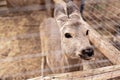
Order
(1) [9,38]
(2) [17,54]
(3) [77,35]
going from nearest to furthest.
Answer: (3) [77,35] → (2) [17,54] → (1) [9,38]

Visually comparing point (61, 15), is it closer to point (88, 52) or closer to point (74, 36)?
point (74, 36)

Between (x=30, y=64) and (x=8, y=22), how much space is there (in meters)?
1.37

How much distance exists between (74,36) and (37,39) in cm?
168

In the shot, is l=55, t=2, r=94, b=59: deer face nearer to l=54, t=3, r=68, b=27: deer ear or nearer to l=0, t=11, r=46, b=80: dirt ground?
l=54, t=3, r=68, b=27: deer ear

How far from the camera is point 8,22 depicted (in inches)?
149

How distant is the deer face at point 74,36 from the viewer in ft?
5.23

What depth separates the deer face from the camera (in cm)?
159

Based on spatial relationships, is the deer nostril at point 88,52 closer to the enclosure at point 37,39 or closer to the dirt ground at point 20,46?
the enclosure at point 37,39

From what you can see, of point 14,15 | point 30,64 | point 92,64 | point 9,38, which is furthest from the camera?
point 14,15

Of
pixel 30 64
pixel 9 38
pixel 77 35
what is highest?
pixel 77 35

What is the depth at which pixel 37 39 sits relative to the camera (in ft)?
11.0

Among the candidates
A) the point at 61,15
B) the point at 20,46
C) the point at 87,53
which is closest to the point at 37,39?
the point at 20,46

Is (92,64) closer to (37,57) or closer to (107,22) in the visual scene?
(37,57)

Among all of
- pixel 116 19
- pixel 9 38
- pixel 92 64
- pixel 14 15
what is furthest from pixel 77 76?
pixel 14 15
